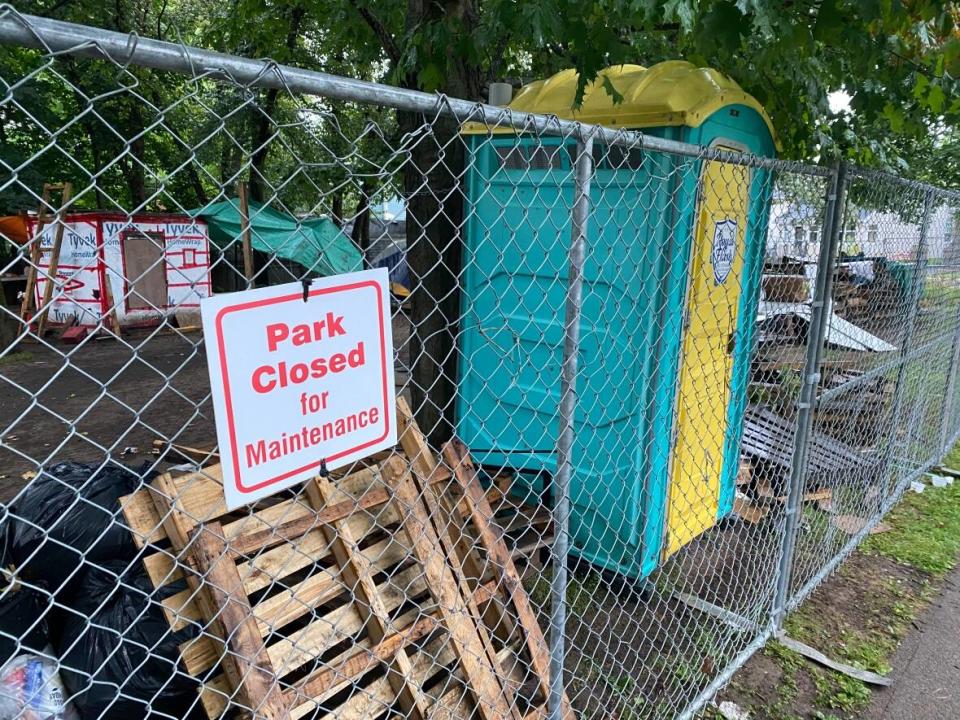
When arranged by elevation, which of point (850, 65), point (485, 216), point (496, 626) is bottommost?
point (496, 626)

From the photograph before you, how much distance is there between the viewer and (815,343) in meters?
3.04

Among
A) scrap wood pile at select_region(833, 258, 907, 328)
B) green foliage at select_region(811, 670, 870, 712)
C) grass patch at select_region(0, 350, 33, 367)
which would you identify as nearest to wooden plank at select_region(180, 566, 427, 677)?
green foliage at select_region(811, 670, 870, 712)

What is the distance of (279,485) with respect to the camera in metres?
1.39

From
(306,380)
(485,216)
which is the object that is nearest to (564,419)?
(306,380)

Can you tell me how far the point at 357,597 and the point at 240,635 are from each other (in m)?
0.43

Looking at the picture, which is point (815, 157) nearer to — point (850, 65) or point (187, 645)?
point (850, 65)

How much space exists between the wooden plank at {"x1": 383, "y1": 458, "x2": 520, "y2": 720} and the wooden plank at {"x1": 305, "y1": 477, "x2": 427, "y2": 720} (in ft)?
0.60

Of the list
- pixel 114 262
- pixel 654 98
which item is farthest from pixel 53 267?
pixel 114 262

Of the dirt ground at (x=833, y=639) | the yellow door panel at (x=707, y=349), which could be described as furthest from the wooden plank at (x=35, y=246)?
the dirt ground at (x=833, y=639)

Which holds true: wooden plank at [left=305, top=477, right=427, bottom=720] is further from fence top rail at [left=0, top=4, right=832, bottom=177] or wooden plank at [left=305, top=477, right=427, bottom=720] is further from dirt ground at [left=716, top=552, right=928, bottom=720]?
dirt ground at [left=716, top=552, right=928, bottom=720]

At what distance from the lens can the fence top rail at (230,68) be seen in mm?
1007

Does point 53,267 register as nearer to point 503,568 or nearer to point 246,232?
point 246,232

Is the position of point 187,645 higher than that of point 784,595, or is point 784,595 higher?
point 187,645

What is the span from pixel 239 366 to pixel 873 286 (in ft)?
Result: 15.5
